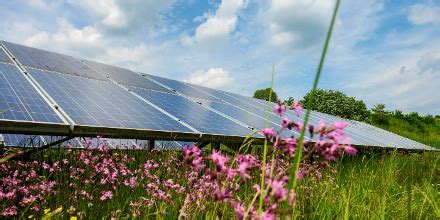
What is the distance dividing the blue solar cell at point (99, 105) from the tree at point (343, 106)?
26.5 m

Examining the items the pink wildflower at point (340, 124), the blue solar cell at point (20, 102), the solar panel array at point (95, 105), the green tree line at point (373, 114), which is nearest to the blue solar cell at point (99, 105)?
the solar panel array at point (95, 105)

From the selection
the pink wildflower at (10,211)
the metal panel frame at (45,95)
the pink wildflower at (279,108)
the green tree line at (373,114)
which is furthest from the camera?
the green tree line at (373,114)

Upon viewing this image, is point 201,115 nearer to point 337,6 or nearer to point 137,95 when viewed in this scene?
point 137,95

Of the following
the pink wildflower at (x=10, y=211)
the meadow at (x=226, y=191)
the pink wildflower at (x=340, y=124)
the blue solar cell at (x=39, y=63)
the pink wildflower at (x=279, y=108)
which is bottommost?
the pink wildflower at (x=10, y=211)

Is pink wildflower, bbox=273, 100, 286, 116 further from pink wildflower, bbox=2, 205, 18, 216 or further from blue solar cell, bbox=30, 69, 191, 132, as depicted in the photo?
blue solar cell, bbox=30, 69, 191, 132

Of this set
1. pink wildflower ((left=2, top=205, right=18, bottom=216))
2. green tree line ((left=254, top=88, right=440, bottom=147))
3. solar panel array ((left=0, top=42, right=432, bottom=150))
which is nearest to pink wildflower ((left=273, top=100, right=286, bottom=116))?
pink wildflower ((left=2, top=205, right=18, bottom=216))

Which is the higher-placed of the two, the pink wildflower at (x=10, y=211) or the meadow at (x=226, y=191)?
the meadow at (x=226, y=191)

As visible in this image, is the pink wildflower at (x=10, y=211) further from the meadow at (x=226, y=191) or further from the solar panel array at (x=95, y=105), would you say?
the solar panel array at (x=95, y=105)

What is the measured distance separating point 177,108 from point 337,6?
7900mm

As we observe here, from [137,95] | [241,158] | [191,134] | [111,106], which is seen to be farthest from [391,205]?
[137,95]

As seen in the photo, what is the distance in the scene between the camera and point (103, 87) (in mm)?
8938

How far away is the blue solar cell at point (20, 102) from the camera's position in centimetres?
521

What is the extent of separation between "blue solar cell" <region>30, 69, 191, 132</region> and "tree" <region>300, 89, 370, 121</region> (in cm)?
2653

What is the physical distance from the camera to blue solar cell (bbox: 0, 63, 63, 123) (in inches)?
205
